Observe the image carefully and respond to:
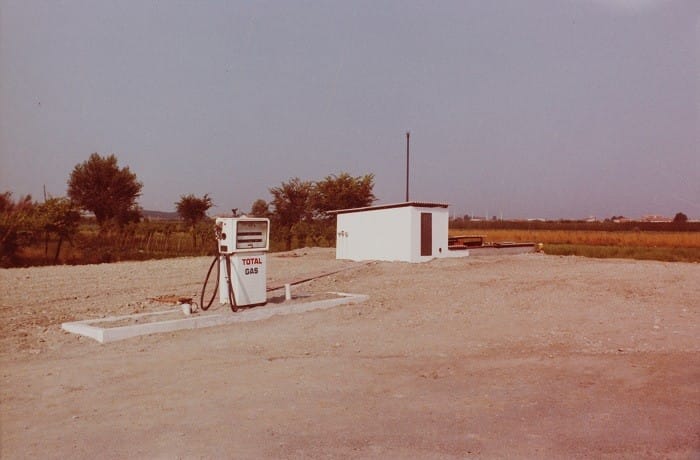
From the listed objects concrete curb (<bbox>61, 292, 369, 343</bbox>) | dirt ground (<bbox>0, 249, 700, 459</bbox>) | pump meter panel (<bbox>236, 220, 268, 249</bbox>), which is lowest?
dirt ground (<bbox>0, 249, 700, 459</bbox>)

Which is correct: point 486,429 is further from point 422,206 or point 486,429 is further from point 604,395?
point 422,206

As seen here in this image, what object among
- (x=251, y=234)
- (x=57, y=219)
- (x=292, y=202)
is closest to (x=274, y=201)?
(x=292, y=202)

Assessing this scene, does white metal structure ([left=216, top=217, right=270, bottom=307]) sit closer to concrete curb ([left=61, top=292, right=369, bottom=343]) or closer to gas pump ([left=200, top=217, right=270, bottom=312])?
gas pump ([left=200, top=217, right=270, bottom=312])

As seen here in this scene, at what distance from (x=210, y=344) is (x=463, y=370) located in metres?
3.53

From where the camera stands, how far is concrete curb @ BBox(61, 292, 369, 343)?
834 cm

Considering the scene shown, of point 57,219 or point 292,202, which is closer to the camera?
point 57,219

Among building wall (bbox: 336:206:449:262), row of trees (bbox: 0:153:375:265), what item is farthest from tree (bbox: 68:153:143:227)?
building wall (bbox: 336:206:449:262)

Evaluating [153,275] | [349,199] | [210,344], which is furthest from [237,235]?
[349,199]

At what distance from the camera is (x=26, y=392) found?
5.93 meters

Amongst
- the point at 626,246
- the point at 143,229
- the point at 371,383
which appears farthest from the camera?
the point at 626,246

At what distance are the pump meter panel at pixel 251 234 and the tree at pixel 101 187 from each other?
37.1 m

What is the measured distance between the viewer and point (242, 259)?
1038 centimetres

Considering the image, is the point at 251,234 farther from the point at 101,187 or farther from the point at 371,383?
the point at 101,187

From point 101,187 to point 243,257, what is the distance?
38659 millimetres
